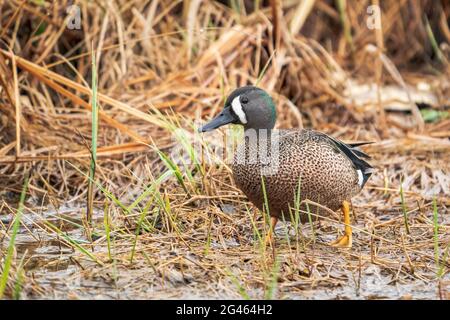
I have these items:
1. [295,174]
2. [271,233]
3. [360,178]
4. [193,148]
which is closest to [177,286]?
[271,233]

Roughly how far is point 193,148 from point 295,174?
944 mm

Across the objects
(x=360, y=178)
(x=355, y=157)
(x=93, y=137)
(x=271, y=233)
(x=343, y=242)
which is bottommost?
(x=343, y=242)

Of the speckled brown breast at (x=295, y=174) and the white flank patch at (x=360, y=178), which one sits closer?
the speckled brown breast at (x=295, y=174)

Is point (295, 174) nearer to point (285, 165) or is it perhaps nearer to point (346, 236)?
point (285, 165)

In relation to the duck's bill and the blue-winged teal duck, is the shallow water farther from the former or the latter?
the duck's bill

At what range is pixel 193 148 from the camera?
4.68 meters

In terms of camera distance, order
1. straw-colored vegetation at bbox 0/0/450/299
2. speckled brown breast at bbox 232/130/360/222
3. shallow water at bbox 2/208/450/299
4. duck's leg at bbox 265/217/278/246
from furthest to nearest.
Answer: speckled brown breast at bbox 232/130/360/222 < duck's leg at bbox 265/217/278/246 < straw-colored vegetation at bbox 0/0/450/299 < shallow water at bbox 2/208/450/299

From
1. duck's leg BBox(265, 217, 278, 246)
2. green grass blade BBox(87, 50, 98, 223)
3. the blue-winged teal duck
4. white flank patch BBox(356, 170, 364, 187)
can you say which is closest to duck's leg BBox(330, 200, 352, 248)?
the blue-winged teal duck

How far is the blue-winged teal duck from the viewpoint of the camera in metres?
3.90

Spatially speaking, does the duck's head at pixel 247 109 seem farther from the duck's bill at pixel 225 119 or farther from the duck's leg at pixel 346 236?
the duck's leg at pixel 346 236

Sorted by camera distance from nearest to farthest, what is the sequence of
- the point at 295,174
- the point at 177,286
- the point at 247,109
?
the point at 177,286 → the point at 295,174 → the point at 247,109

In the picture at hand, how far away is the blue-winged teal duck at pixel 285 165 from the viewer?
390cm

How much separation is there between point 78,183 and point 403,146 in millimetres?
2066

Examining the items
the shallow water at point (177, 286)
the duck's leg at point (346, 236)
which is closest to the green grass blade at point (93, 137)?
the shallow water at point (177, 286)
